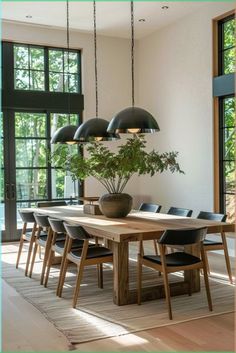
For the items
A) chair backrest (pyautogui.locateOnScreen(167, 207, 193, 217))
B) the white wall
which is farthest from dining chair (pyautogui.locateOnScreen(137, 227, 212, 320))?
the white wall

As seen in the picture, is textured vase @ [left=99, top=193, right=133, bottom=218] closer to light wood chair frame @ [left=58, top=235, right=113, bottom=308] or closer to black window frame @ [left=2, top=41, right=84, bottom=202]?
light wood chair frame @ [left=58, top=235, right=113, bottom=308]

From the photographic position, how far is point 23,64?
7.46m

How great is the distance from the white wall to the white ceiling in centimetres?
26

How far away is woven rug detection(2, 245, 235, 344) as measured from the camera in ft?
10.8

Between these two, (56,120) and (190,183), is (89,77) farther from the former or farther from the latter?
(190,183)

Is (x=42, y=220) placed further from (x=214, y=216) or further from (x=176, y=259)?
(x=214, y=216)

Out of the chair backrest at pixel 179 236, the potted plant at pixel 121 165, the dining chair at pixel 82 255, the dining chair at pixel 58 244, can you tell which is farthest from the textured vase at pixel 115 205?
the chair backrest at pixel 179 236

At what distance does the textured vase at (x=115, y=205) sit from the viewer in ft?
15.3

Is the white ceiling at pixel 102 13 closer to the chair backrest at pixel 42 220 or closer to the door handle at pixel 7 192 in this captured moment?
the door handle at pixel 7 192

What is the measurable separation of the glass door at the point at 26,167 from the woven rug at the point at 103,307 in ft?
8.33

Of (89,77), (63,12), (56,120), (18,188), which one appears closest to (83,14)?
(63,12)

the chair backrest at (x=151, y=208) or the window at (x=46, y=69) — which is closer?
the chair backrest at (x=151, y=208)

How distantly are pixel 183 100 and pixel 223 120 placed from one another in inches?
38.2

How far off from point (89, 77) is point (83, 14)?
1284 millimetres
